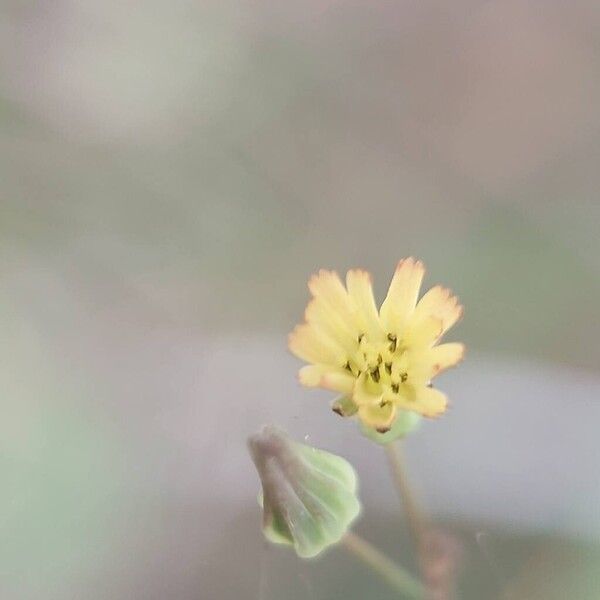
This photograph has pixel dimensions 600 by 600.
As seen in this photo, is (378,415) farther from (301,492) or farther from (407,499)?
(407,499)

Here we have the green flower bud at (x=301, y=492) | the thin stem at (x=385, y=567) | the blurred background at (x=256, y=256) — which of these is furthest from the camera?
the blurred background at (x=256, y=256)

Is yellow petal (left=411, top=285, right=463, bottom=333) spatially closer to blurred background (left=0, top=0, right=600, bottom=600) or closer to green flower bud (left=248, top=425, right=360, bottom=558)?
green flower bud (left=248, top=425, right=360, bottom=558)

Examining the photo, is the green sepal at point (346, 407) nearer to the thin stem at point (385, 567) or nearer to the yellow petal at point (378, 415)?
the yellow petal at point (378, 415)

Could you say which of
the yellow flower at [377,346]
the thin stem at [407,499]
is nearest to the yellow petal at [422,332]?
the yellow flower at [377,346]

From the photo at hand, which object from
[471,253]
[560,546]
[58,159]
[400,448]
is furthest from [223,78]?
[560,546]

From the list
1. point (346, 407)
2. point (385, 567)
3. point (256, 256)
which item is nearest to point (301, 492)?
point (346, 407)
